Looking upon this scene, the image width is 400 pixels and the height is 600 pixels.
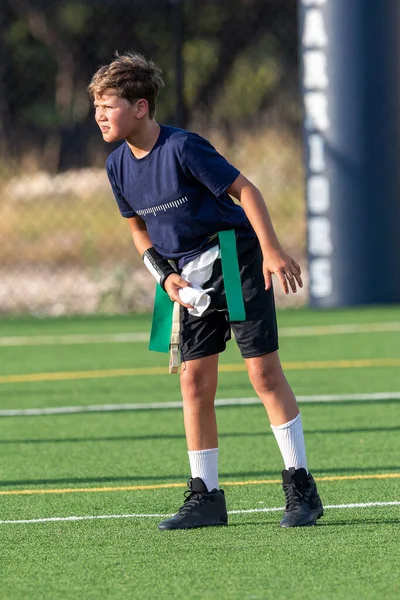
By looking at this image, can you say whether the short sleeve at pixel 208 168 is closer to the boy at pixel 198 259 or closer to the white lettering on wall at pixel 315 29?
the boy at pixel 198 259

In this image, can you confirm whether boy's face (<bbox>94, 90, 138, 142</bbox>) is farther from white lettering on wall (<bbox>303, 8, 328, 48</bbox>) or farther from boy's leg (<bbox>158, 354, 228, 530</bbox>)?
white lettering on wall (<bbox>303, 8, 328, 48</bbox>)

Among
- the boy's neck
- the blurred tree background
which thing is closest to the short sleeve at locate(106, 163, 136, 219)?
the boy's neck

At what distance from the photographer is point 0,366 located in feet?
34.9

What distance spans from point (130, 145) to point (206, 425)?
1074 mm

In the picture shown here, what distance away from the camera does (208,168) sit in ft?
16.7

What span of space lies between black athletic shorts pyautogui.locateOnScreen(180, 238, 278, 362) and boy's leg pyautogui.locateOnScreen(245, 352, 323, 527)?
62 millimetres

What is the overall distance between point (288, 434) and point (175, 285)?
686 mm

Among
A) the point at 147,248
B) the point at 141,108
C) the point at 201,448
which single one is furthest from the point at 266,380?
the point at 141,108

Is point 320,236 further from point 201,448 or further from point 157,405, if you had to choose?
point 201,448

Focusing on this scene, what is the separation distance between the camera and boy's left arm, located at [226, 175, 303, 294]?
197 inches

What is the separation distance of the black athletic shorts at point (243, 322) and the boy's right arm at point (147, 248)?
0.09 meters

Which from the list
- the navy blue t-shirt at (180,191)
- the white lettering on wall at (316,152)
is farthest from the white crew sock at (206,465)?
the white lettering on wall at (316,152)

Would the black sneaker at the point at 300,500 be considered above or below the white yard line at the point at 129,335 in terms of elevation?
above

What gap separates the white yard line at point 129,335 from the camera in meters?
12.0
